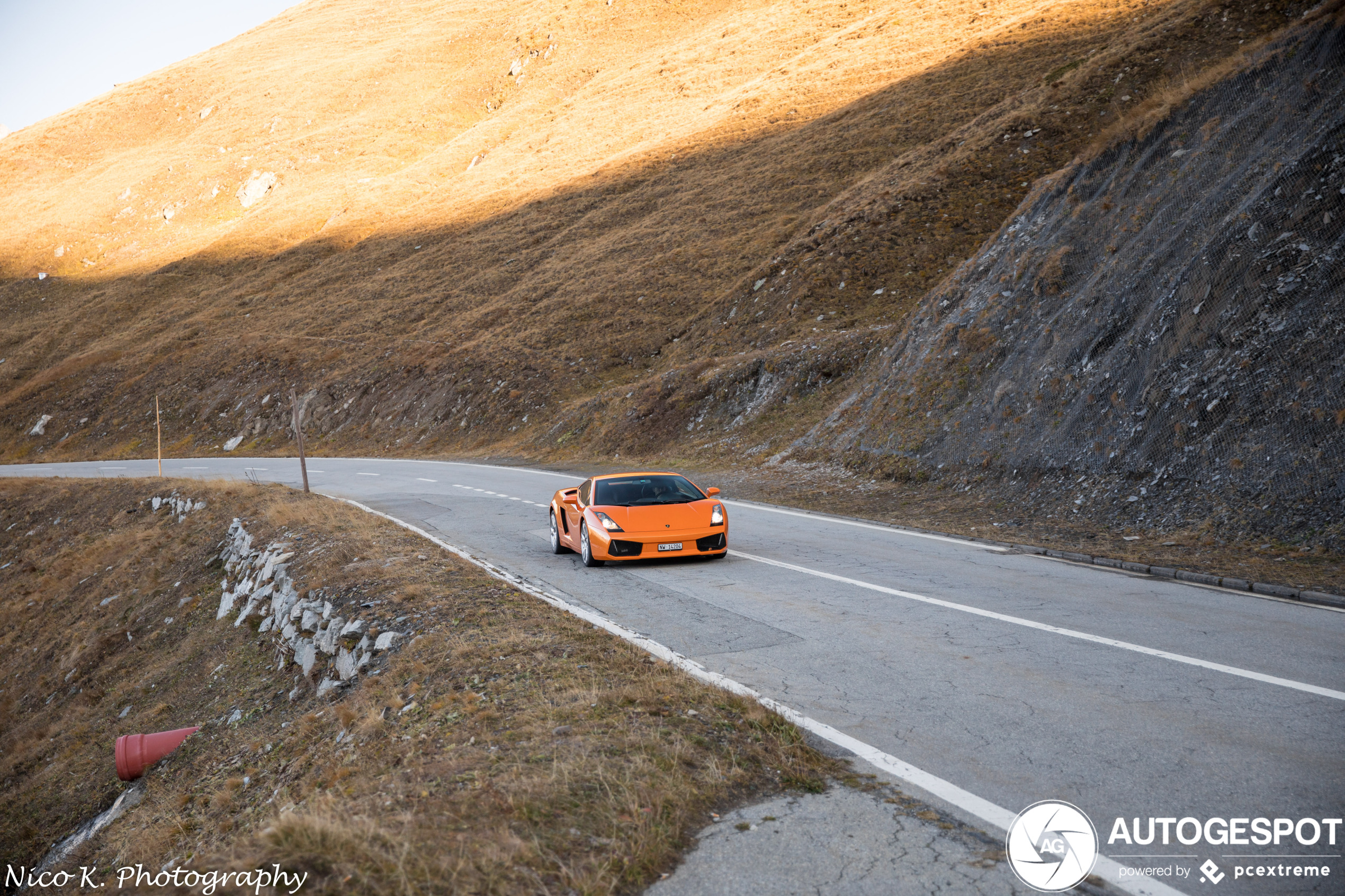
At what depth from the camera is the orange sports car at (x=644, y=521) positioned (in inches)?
424

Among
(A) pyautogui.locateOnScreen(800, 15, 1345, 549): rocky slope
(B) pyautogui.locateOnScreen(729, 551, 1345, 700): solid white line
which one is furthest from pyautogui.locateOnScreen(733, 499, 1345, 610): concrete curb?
(B) pyautogui.locateOnScreen(729, 551, 1345, 700): solid white line

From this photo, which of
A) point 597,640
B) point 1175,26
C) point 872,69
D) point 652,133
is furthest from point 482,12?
point 597,640

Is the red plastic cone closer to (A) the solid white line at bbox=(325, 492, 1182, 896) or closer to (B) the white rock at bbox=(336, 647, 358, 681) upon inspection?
(B) the white rock at bbox=(336, 647, 358, 681)

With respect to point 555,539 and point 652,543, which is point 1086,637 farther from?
point 555,539

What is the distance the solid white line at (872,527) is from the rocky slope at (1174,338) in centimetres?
203

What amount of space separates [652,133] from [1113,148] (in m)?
50.9

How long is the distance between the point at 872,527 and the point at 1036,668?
25.0 ft

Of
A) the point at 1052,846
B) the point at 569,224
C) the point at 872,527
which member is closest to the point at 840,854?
the point at 1052,846

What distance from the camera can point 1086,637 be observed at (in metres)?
6.84

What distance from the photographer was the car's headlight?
10.8m

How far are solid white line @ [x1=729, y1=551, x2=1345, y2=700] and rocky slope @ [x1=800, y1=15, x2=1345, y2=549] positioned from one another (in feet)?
15.2

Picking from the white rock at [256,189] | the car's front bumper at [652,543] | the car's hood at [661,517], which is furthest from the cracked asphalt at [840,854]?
the white rock at [256,189]

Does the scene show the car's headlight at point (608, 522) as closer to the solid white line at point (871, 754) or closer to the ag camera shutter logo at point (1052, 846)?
the solid white line at point (871, 754)

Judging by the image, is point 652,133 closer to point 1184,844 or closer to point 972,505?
point 972,505
